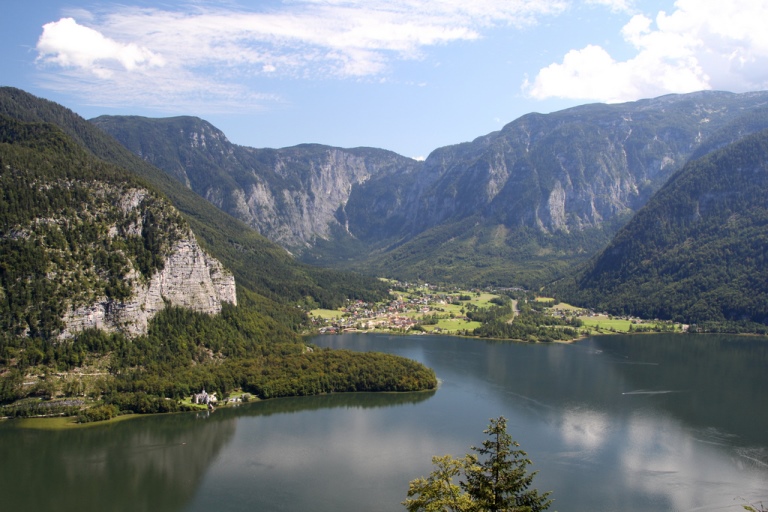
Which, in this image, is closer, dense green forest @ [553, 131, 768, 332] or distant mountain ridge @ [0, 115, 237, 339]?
distant mountain ridge @ [0, 115, 237, 339]

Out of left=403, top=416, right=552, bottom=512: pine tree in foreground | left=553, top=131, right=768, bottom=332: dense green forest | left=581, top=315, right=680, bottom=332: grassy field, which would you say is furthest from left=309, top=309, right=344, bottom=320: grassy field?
left=403, top=416, right=552, bottom=512: pine tree in foreground

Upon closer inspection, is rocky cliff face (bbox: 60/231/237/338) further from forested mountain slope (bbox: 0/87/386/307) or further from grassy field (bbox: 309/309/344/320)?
grassy field (bbox: 309/309/344/320)

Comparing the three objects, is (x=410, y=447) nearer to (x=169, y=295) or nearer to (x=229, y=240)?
(x=169, y=295)

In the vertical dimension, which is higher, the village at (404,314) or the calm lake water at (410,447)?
the village at (404,314)

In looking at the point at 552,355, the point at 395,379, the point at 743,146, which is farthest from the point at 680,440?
the point at 743,146

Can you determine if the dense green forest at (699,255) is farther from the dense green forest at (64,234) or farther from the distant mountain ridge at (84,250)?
the dense green forest at (64,234)

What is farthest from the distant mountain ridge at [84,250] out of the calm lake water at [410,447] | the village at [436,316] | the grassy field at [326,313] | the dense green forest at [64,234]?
the grassy field at [326,313]
